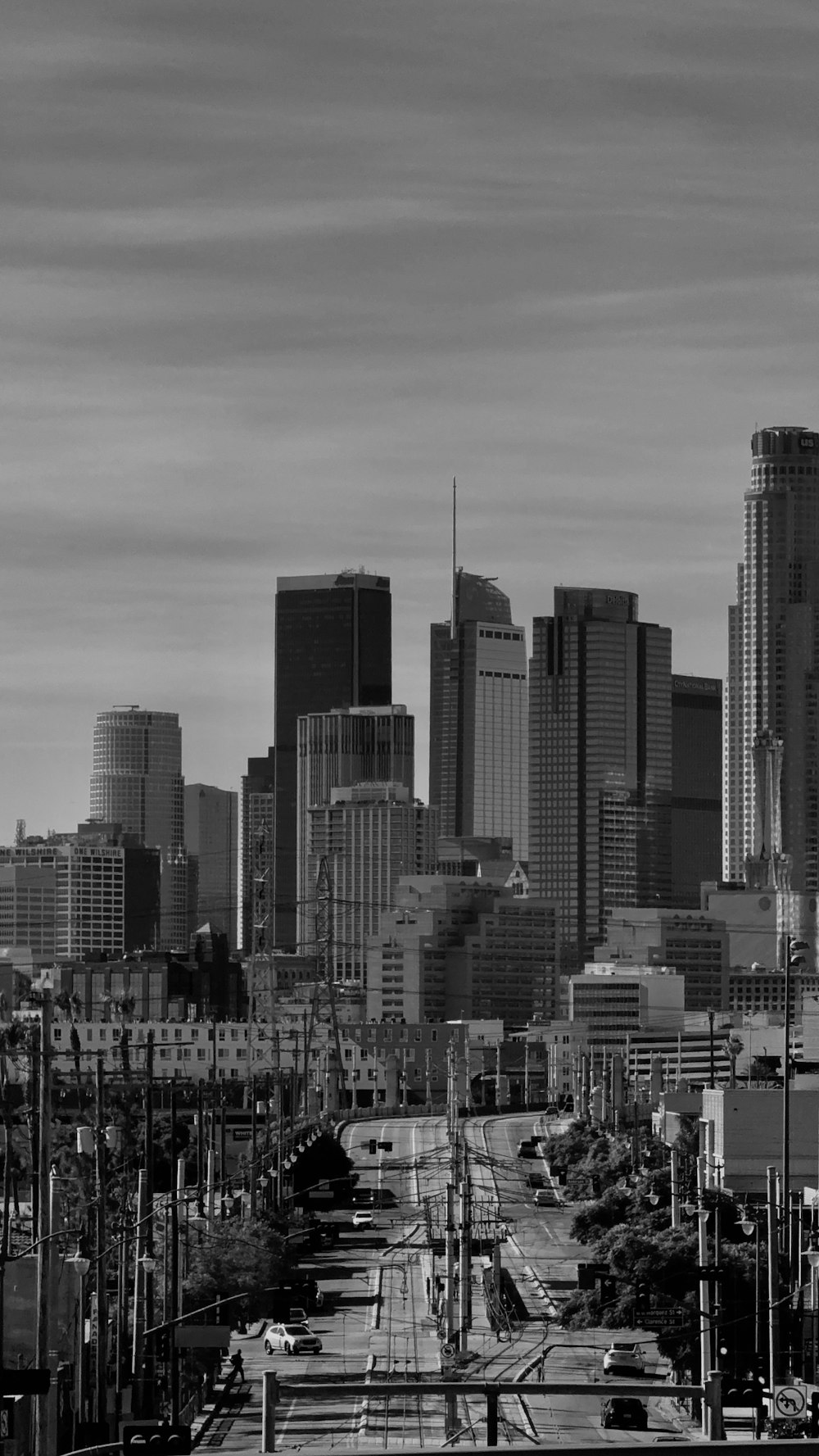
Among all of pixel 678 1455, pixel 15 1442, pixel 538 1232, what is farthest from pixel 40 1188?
pixel 538 1232

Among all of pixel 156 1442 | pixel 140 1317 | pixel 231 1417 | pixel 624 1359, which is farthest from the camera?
pixel 624 1359

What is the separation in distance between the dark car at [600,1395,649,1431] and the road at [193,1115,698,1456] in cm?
28

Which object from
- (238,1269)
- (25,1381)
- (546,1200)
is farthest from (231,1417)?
(546,1200)

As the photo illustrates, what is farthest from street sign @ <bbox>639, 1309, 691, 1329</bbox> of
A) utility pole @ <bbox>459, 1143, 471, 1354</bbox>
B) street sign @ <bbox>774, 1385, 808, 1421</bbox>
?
street sign @ <bbox>774, 1385, 808, 1421</bbox>

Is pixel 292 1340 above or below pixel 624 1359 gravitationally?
below

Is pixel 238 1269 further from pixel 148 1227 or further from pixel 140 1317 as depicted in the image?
pixel 140 1317

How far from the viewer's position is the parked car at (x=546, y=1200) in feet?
449

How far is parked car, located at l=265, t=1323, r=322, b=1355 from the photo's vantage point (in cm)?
7800

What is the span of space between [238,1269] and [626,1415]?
71.0 ft

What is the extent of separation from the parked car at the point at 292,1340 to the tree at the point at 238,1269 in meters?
1.20


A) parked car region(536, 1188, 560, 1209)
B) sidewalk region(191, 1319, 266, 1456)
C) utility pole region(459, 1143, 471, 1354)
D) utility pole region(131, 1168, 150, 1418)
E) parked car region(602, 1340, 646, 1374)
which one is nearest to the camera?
utility pole region(131, 1168, 150, 1418)

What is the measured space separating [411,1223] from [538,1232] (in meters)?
10.3

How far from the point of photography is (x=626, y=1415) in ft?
211

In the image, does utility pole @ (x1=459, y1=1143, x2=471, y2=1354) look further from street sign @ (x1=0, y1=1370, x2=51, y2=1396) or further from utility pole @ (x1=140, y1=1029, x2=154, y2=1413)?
street sign @ (x1=0, y1=1370, x2=51, y2=1396)
